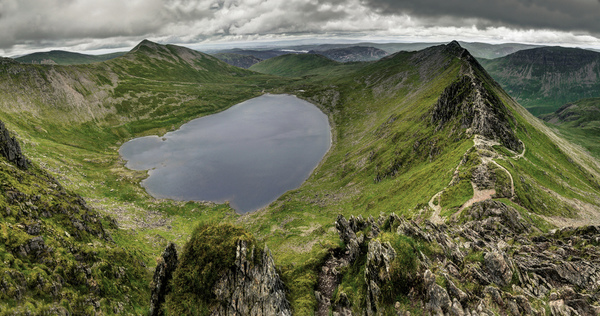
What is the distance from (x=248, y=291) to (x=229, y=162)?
382ft

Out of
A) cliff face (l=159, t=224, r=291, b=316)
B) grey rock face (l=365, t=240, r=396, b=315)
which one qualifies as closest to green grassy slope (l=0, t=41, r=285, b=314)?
cliff face (l=159, t=224, r=291, b=316)

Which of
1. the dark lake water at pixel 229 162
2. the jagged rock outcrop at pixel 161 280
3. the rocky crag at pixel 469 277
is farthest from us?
the dark lake water at pixel 229 162

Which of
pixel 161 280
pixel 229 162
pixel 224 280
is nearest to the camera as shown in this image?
pixel 224 280

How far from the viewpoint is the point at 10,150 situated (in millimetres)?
51531

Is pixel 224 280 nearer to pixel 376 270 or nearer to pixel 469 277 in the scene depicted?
pixel 376 270

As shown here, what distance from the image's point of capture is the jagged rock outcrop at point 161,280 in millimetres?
33541

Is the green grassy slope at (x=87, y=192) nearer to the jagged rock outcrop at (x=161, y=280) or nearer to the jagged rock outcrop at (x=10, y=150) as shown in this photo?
the jagged rock outcrop at (x=161, y=280)

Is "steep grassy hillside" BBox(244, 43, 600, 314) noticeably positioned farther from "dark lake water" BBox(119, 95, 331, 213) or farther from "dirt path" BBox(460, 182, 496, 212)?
"dark lake water" BBox(119, 95, 331, 213)

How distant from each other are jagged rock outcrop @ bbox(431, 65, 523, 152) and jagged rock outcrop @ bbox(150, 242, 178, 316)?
91.6 metres

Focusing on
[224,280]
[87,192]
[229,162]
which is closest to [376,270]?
[224,280]

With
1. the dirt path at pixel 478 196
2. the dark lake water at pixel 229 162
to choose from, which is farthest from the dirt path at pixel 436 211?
the dark lake water at pixel 229 162

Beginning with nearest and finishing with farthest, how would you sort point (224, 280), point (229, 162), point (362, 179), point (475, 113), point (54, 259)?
1. point (224, 280)
2. point (54, 259)
3. point (475, 113)
4. point (362, 179)
5. point (229, 162)

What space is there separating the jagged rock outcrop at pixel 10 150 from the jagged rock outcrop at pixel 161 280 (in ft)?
141

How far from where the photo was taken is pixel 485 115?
8581cm
